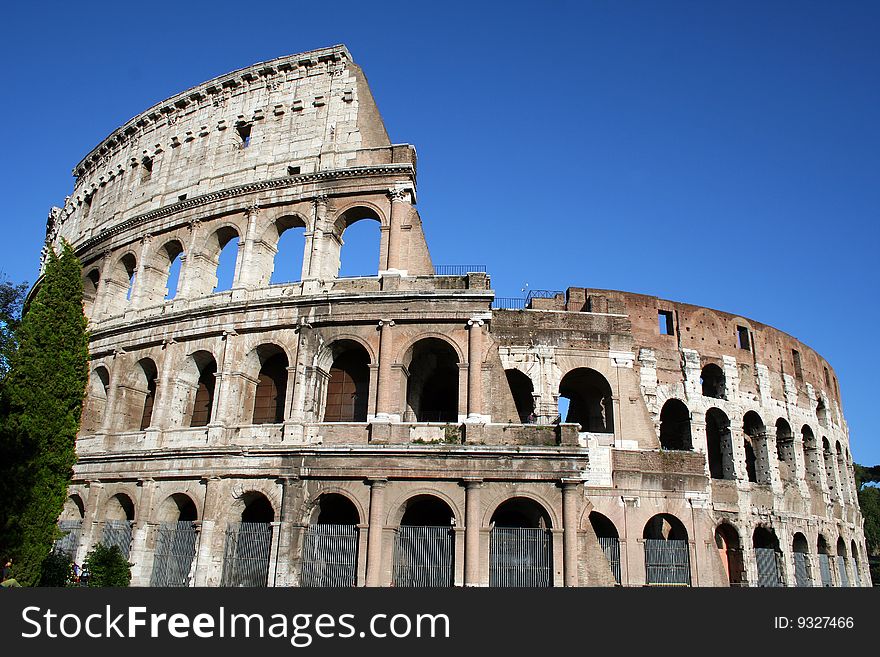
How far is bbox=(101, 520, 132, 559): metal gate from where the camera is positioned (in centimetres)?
1770

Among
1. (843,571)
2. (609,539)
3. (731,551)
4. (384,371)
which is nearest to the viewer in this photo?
(384,371)

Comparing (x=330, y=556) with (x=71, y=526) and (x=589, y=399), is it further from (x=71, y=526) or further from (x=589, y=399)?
(x=589, y=399)

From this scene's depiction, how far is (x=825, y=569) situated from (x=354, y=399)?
66.1 feet

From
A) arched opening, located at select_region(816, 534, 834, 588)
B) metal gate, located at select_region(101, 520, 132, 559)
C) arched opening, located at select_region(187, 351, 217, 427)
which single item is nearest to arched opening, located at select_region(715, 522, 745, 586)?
arched opening, located at select_region(816, 534, 834, 588)

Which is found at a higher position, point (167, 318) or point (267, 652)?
point (167, 318)

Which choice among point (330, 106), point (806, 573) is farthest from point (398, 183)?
point (806, 573)

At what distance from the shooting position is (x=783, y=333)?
27656 mm

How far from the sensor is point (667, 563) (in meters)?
19.2

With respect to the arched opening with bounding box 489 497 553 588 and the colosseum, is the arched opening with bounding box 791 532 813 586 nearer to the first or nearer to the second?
the colosseum

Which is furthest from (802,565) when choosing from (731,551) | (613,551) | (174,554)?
(174,554)

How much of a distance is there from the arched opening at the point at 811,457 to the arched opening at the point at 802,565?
2770mm

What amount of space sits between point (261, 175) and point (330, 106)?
2931mm

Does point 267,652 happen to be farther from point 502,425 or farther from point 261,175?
point 261,175

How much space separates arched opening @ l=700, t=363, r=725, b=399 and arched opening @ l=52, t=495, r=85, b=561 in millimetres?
20994
